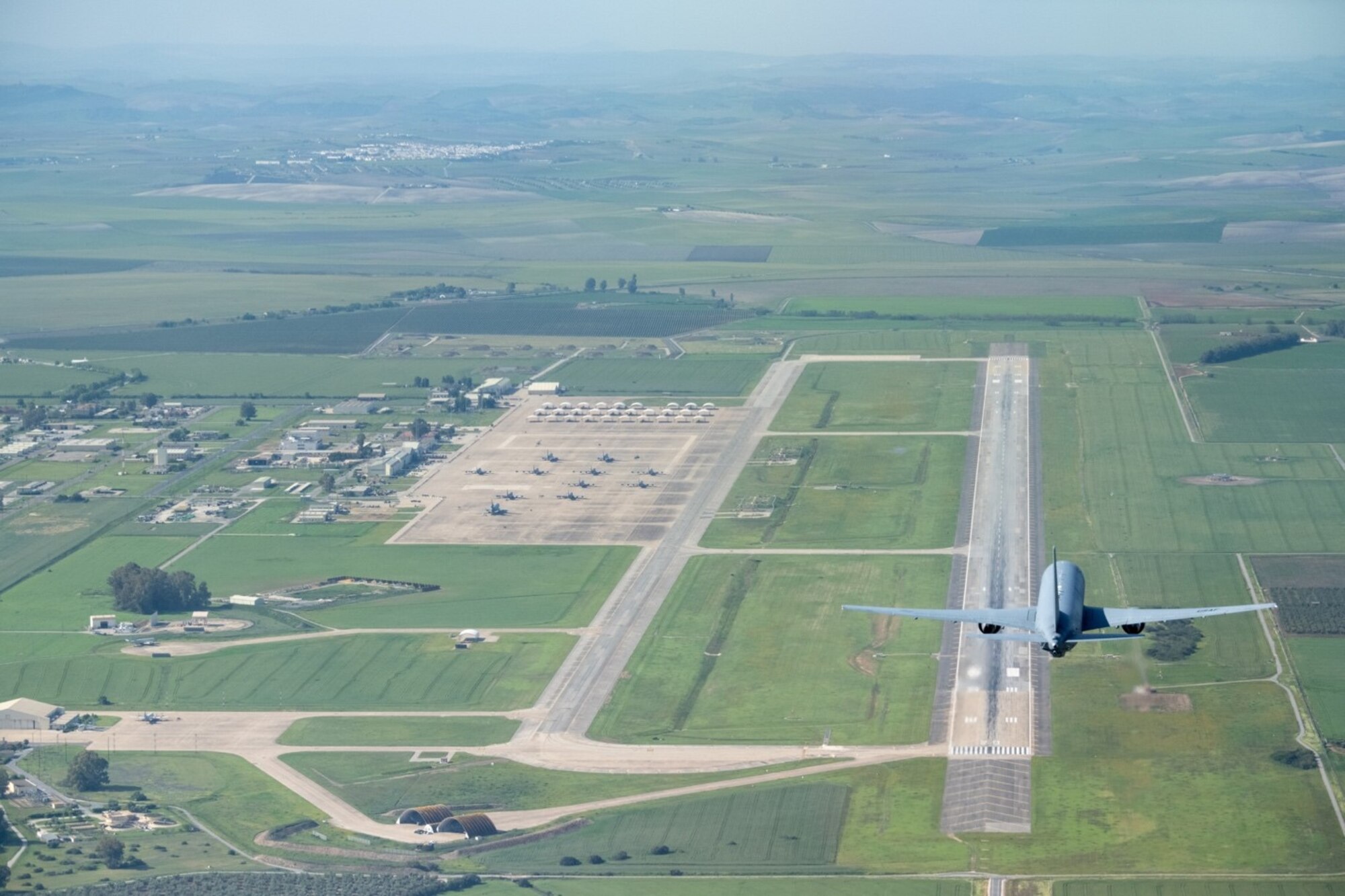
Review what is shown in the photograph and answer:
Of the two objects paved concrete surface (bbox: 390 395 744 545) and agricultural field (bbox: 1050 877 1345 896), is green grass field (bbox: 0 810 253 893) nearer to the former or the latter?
agricultural field (bbox: 1050 877 1345 896)

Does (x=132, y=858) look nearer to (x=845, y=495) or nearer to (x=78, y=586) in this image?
(x=78, y=586)

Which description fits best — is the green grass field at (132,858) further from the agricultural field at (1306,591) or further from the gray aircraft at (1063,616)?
the agricultural field at (1306,591)

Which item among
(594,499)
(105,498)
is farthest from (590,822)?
(105,498)

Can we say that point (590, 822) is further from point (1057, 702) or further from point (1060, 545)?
point (1060, 545)

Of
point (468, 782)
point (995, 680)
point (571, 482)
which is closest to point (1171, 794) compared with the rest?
point (995, 680)

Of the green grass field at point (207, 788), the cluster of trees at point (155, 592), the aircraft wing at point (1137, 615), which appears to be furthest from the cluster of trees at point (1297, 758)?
the cluster of trees at point (155, 592)

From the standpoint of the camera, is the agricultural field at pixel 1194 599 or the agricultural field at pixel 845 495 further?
the agricultural field at pixel 845 495
